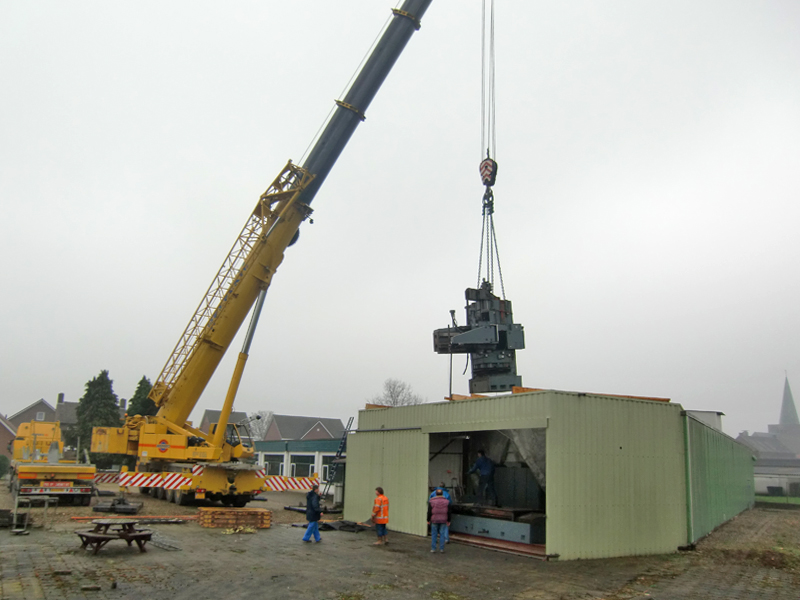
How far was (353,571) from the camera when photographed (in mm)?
10359

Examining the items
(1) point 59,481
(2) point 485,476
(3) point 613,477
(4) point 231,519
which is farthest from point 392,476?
(1) point 59,481

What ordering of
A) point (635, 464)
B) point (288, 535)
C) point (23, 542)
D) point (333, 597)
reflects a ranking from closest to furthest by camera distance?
1. point (333, 597)
2. point (23, 542)
3. point (635, 464)
4. point (288, 535)

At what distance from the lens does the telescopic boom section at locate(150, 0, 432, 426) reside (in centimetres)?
1828

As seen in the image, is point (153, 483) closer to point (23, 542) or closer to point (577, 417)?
point (23, 542)

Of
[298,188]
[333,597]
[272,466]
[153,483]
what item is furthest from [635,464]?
[272,466]

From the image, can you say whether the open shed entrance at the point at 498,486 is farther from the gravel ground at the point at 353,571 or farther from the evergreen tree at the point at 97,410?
the evergreen tree at the point at 97,410

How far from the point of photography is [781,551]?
43.8 ft

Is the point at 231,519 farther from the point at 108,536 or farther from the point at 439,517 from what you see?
the point at 439,517

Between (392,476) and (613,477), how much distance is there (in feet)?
19.5

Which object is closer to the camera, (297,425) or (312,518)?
(312,518)

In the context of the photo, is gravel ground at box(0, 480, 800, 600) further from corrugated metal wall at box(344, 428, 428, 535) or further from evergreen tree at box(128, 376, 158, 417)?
evergreen tree at box(128, 376, 158, 417)

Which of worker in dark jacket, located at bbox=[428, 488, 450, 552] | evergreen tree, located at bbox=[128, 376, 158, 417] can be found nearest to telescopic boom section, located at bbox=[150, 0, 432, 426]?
worker in dark jacket, located at bbox=[428, 488, 450, 552]

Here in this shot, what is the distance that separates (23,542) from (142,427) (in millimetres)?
6875

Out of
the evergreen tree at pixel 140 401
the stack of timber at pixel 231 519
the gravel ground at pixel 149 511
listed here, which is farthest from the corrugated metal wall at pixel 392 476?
the evergreen tree at pixel 140 401
